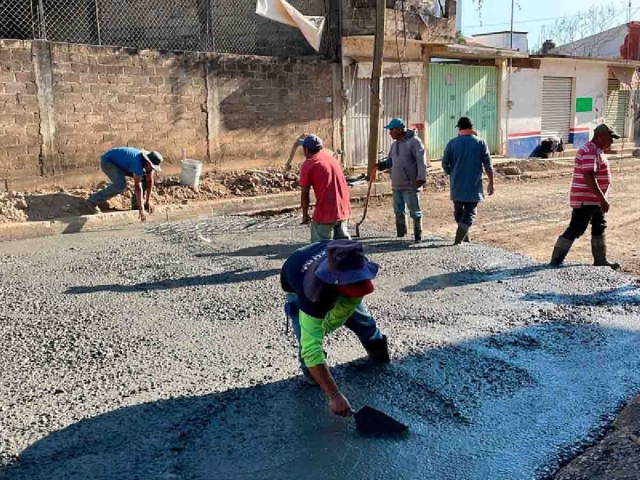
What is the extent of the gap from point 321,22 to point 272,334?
10434 mm

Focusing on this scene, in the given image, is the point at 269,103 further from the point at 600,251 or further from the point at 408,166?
the point at 600,251

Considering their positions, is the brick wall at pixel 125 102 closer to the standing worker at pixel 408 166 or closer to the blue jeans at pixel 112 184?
the blue jeans at pixel 112 184

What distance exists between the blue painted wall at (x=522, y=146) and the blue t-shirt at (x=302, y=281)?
17.3 metres

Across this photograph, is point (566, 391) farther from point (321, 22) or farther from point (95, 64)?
point (321, 22)

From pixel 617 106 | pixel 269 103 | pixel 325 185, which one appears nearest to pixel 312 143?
pixel 325 185

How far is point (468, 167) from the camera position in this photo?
315 inches

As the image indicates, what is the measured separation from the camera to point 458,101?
17.9 m

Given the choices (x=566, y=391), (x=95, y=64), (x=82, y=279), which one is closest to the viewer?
(x=566, y=391)

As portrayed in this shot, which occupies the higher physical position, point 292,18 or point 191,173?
point 292,18

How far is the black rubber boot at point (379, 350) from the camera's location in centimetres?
438

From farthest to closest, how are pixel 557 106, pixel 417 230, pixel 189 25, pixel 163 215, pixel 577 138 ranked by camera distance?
pixel 577 138
pixel 557 106
pixel 189 25
pixel 163 215
pixel 417 230

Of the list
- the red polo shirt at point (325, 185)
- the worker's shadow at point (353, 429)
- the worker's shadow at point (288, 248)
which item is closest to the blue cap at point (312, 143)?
the red polo shirt at point (325, 185)

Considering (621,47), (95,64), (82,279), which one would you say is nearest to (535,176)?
(95,64)

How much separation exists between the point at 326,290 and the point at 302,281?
255 mm
